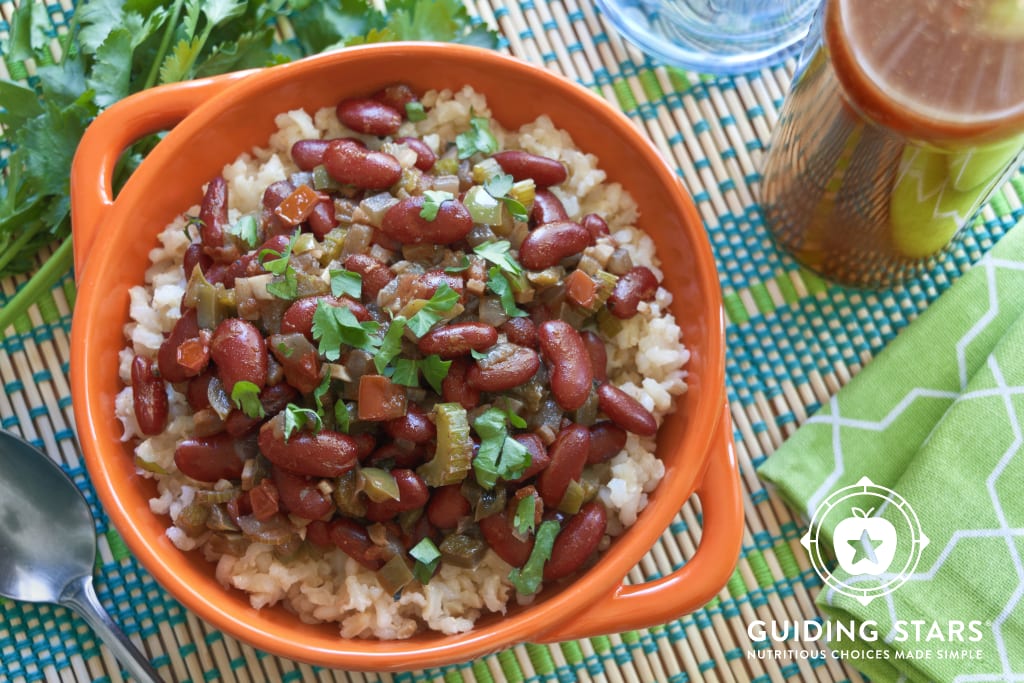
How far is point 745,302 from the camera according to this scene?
2.65 metres

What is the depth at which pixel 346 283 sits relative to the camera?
202 centimetres

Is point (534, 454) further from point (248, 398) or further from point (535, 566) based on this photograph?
point (248, 398)

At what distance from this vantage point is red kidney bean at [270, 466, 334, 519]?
6.38 ft

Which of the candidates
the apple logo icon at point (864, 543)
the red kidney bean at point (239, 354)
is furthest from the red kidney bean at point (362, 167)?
the apple logo icon at point (864, 543)

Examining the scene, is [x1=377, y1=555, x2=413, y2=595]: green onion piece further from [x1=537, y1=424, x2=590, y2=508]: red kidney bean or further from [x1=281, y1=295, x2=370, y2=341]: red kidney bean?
[x1=281, y1=295, x2=370, y2=341]: red kidney bean

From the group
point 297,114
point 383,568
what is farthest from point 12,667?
point 297,114

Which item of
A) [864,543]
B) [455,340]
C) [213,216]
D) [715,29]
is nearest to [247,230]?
[213,216]

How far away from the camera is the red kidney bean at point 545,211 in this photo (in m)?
2.17

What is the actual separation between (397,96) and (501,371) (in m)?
0.82

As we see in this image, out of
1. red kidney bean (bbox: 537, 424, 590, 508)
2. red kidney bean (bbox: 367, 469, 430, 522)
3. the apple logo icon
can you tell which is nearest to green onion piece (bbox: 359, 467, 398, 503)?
red kidney bean (bbox: 367, 469, 430, 522)

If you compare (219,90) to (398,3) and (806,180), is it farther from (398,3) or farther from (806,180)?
(806,180)

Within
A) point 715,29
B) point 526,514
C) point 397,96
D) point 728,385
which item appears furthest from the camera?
point 715,29

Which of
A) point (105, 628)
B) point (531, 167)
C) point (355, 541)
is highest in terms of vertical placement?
point (531, 167)

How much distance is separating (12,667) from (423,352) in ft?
4.66
